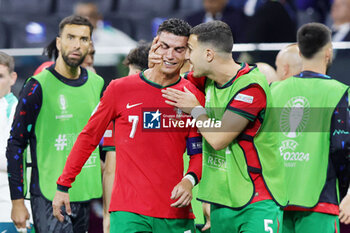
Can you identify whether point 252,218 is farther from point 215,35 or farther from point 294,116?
point 294,116

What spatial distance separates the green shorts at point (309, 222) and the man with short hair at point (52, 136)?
1.44 meters

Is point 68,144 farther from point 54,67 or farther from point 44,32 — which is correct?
point 44,32

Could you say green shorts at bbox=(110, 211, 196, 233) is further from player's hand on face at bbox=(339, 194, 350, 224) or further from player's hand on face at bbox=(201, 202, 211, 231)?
player's hand on face at bbox=(339, 194, 350, 224)

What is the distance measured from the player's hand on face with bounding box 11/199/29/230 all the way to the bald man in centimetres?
250

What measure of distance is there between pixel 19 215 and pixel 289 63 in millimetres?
2630

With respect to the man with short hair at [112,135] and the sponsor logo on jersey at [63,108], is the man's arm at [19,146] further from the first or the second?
the man with short hair at [112,135]

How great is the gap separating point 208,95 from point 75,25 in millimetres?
1692

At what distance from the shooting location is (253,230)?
3844 millimetres

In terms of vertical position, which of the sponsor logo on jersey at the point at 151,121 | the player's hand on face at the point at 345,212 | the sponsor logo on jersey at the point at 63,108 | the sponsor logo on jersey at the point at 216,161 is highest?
the sponsor logo on jersey at the point at 151,121

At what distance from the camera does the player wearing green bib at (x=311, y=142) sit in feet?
15.8

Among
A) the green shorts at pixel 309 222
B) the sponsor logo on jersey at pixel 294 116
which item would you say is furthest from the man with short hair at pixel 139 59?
the green shorts at pixel 309 222

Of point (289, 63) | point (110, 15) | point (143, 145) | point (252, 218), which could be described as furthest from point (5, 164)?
point (110, 15)

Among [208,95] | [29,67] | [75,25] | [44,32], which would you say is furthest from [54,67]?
[44,32]

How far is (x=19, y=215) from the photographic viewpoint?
4730 mm
